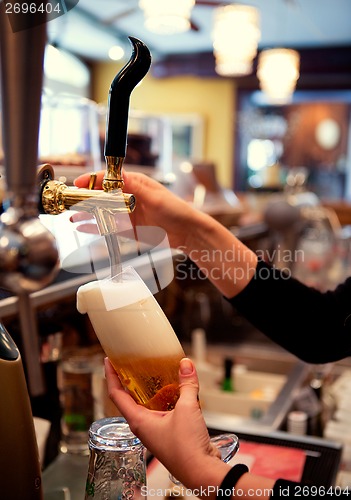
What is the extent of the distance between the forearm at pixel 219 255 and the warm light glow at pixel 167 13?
10.1 feet

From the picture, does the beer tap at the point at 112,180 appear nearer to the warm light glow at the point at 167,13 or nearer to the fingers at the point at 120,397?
the fingers at the point at 120,397

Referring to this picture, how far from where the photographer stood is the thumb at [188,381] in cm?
57

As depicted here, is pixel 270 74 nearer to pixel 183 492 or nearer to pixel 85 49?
pixel 85 49

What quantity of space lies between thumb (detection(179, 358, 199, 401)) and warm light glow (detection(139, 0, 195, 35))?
344 cm

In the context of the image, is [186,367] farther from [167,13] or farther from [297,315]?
[167,13]

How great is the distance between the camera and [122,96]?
0.59 metres

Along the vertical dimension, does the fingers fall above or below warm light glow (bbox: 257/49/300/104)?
below

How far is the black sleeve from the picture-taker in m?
0.96

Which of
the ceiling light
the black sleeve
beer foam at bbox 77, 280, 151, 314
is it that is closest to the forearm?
the black sleeve

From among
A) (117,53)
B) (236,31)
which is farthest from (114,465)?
(236,31)

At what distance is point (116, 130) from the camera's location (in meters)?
0.59

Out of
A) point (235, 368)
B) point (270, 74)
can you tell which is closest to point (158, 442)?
point (235, 368)

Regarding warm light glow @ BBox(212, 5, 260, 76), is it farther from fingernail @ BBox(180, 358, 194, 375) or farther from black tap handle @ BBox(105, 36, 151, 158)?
fingernail @ BBox(180, 358, 194, 375)

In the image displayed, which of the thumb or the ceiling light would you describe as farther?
the ceiling light
